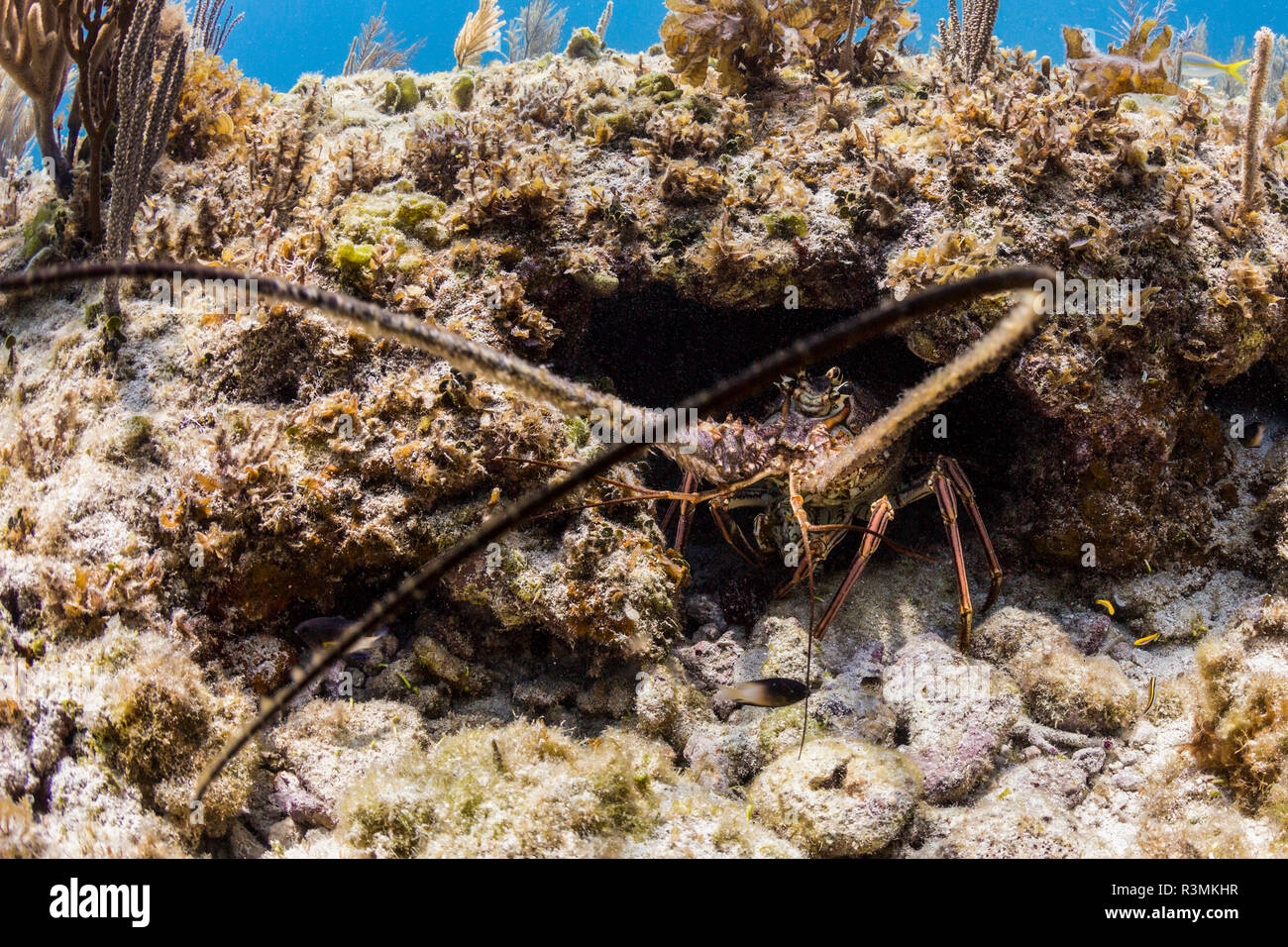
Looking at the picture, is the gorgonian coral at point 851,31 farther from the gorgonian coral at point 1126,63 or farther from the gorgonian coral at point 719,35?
the gorgonian coral at point 1126,63

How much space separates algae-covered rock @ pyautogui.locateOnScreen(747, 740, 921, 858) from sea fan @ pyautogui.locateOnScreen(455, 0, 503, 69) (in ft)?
26.3

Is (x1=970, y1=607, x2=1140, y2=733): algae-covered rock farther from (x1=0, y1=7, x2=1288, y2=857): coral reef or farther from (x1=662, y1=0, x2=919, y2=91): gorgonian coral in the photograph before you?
(x1=662, y1=0, x2=919, y2=91): gorgonian coral

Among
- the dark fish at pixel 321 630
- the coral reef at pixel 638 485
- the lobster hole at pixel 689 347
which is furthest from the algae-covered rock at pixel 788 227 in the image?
the dark fish at pixel 321 630

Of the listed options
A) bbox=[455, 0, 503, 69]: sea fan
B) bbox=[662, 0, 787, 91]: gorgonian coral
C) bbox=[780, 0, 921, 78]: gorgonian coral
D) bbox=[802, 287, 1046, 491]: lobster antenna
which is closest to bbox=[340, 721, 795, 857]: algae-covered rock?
bbox=[802, 287, 1046, 491]: lobster antenna

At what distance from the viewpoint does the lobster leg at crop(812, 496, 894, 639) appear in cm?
383

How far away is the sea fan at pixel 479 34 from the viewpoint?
7.68 metres

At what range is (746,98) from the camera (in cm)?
506

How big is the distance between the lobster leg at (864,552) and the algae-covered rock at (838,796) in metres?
0.85

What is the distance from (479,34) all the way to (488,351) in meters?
8.16

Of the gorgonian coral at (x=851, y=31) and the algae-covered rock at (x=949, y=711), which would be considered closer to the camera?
the algae-covered rock at (x=949, y=711)

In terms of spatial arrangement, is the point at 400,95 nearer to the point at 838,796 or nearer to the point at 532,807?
the point at 532,807

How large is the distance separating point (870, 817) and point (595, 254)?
3394 mm
